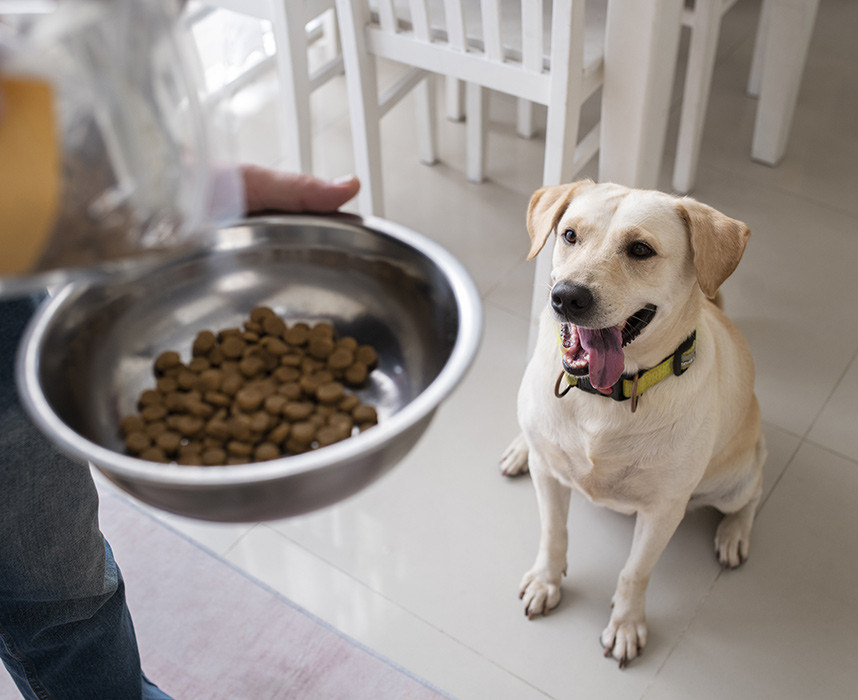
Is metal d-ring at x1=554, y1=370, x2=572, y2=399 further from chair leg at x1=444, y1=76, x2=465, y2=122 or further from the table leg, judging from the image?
chair leg at x1=444, y1=76, x2=465, y2=122

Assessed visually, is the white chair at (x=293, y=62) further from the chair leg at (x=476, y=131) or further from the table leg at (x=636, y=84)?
the table leg at (x=636, y=84)

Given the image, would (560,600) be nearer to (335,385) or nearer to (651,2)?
(335,385)

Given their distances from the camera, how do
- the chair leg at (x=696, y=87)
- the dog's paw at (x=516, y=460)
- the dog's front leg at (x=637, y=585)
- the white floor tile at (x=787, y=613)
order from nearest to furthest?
the dog's front leg at (x=637, y=585) < the white floor tile at (x=787, y=613) < the dog's paw at (x=516, y=460) < the chair leg at (x=696, y=87)

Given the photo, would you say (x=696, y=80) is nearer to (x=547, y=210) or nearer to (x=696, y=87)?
(x=696, y=87)

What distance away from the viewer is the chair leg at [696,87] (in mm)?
2154

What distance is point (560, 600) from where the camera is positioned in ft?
5.34

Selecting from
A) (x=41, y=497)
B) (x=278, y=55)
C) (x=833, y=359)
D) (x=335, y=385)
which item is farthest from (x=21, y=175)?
(x=833, y=359)

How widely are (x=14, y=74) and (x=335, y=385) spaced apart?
547mm

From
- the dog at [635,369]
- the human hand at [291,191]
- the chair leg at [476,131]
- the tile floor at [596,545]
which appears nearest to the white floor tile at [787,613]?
the tile floor at [596,545]

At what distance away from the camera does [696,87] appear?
7.38ft

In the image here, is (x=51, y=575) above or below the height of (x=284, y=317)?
below

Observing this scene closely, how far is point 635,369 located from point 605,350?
2.4 inches

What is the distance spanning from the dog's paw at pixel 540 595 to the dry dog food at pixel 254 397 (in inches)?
29.9

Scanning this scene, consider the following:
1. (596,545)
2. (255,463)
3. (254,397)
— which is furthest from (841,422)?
(255,463)
